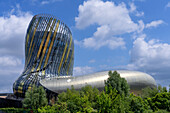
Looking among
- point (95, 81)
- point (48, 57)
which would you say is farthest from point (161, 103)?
point (48, 57)

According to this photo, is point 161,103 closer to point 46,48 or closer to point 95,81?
point 95,81

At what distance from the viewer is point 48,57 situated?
59594 millimetres

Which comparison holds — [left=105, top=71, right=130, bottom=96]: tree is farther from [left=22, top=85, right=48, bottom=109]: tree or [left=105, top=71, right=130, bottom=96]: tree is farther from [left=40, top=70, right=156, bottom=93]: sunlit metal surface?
[left=40, top=70, right=156, bottom=93]: sunlit metal surface

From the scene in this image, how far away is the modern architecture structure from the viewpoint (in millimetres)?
49644

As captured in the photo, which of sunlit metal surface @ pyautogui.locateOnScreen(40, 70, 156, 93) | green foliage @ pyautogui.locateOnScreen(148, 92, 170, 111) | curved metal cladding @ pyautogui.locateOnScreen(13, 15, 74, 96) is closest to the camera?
green foliage @ pyautogui.locateOnScreen(148, 92, 170, 111)

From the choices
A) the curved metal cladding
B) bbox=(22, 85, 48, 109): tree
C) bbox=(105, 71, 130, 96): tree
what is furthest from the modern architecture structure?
bbox=(105, 71, 130, 96): tree

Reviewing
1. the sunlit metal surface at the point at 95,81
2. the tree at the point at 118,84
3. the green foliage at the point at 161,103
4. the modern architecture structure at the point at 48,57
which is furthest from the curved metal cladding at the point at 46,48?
the green foliage at the point at 161,103

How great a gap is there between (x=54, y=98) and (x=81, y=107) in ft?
93.0

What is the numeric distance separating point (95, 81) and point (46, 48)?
22.6 m

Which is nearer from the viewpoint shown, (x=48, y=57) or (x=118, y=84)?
(x=118, y=84)

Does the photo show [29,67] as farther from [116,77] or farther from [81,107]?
[81,107]

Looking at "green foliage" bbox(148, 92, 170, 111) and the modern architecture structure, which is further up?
the modern architecture structure

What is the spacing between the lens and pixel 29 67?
5984cm

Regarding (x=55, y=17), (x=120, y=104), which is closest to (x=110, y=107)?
(x=120, y=104)
